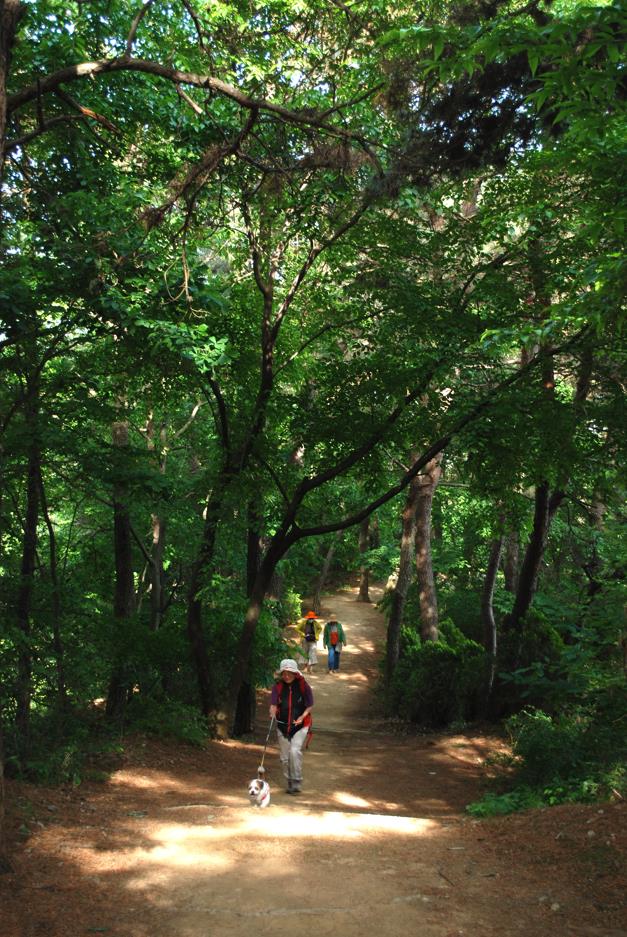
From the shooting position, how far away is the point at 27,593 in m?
9.15

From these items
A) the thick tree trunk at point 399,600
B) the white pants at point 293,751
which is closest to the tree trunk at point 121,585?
the white pants at point 293,751

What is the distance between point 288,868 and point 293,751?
132 inches

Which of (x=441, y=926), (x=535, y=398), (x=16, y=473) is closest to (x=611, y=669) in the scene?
(x=535, y=398)

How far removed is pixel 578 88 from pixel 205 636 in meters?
10.7

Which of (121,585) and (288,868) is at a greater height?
(121,585)

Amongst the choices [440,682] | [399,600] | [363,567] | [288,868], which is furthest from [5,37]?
[363,567]

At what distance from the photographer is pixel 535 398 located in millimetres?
10133

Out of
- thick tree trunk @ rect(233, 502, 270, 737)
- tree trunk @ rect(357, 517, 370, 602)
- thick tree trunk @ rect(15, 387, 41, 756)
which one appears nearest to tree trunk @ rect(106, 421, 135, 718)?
thick tree trunk @ rect(15, 387, 41, 756)

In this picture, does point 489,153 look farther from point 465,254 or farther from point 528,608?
point 528,608

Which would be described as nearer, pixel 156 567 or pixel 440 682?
pixel 156 567

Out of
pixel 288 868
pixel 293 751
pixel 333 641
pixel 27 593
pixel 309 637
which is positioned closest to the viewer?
pixel 288 868

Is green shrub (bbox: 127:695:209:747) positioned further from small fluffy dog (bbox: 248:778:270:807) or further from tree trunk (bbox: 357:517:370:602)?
tree trunk (bbox: 357:517:370:602)

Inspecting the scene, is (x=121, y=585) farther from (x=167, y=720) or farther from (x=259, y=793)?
(x=259, y=793)

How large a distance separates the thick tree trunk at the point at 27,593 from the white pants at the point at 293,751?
2.92m
